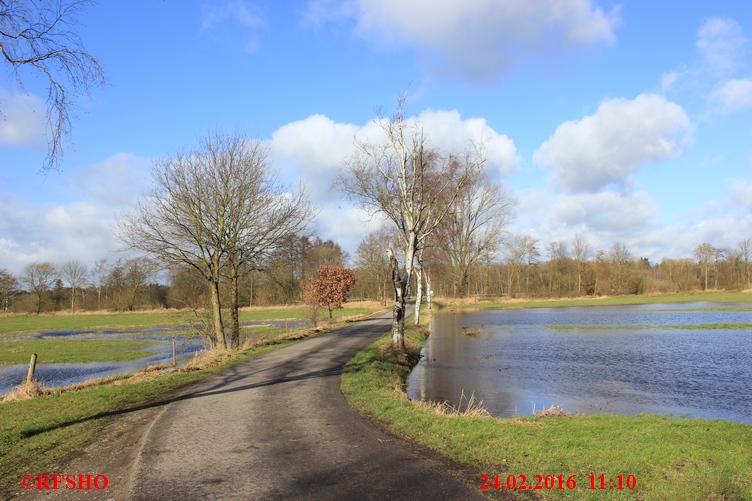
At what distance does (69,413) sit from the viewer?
9578 millimetres

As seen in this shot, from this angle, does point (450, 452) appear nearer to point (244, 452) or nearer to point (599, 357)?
point (244, 452)

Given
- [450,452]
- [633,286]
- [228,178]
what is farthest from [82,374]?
[633,286]

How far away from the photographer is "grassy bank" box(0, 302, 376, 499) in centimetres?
682

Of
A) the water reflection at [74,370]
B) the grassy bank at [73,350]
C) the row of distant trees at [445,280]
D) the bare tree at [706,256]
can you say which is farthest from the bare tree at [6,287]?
the bare tree at [706,256]

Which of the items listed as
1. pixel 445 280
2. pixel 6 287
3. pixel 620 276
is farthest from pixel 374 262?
pixel 6 287

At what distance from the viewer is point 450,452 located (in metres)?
6.69

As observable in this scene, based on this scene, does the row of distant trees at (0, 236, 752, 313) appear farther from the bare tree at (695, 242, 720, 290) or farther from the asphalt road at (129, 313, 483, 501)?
the asphalt road at (129, 313, 483, 501)

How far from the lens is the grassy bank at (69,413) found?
22.4 ft

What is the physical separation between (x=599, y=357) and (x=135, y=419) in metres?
17.6

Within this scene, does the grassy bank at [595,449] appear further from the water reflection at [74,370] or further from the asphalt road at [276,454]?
Answer: the water reflection at [74,370]

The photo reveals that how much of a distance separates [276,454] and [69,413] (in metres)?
5.73

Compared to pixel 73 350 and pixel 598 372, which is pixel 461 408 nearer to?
pixel 598 372

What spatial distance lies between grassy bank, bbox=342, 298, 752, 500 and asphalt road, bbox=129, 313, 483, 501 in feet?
2.34

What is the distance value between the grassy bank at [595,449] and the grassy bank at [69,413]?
5068 mm
